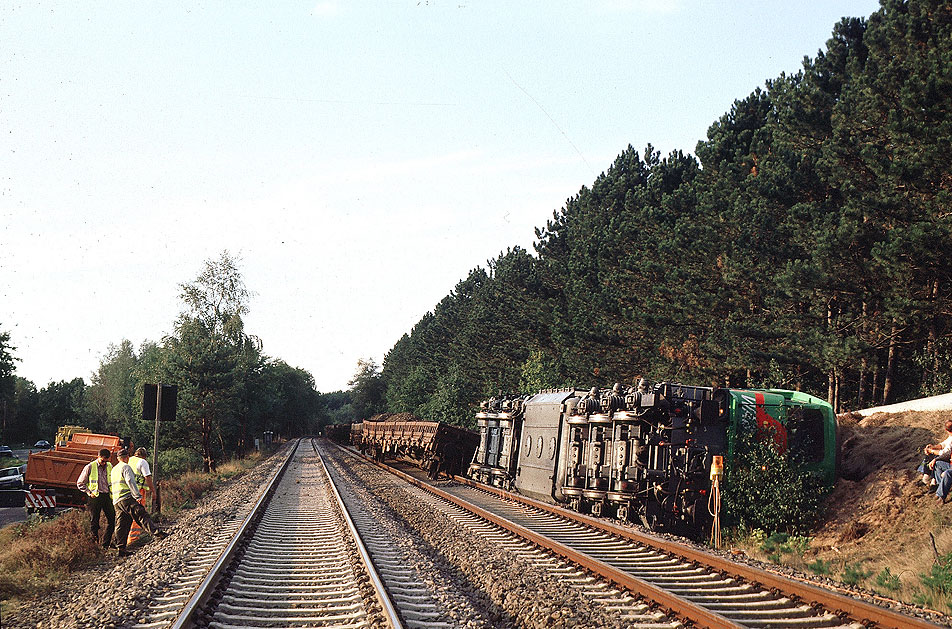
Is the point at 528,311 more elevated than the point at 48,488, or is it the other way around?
the point at 528,311

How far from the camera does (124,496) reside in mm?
12023

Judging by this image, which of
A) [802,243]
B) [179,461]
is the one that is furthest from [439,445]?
[179,461]

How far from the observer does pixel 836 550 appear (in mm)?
11711

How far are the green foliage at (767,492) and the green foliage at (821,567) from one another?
6.31ft

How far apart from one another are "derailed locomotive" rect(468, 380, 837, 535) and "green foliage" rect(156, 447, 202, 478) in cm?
3220

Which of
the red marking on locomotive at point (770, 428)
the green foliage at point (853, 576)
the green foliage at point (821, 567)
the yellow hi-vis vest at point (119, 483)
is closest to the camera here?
Result: the green foliage at point (853, 576)

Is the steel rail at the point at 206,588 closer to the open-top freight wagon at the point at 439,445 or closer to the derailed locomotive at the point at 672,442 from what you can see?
the derailed locomotive at the point at 672,442

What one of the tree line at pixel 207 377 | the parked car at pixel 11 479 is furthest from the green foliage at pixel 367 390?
the parked car at pixel 11 479

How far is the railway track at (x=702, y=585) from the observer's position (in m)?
7.17

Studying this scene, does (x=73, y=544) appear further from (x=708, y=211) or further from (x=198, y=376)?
(x=198, y=376)

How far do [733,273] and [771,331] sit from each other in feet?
7.49

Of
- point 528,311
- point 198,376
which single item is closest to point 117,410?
point 198,376

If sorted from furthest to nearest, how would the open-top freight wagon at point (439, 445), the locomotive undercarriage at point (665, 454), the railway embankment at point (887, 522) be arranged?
the open-top freight wagon at point (439, 445) < the locomotive undercarriage at point (665, 454) < the railway embankment at point (887, 522)

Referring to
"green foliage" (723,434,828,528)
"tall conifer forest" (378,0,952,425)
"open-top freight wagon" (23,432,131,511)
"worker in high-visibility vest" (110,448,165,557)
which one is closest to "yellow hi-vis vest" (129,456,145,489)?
"worker in high-visibility vest" (110,448,165,557)
